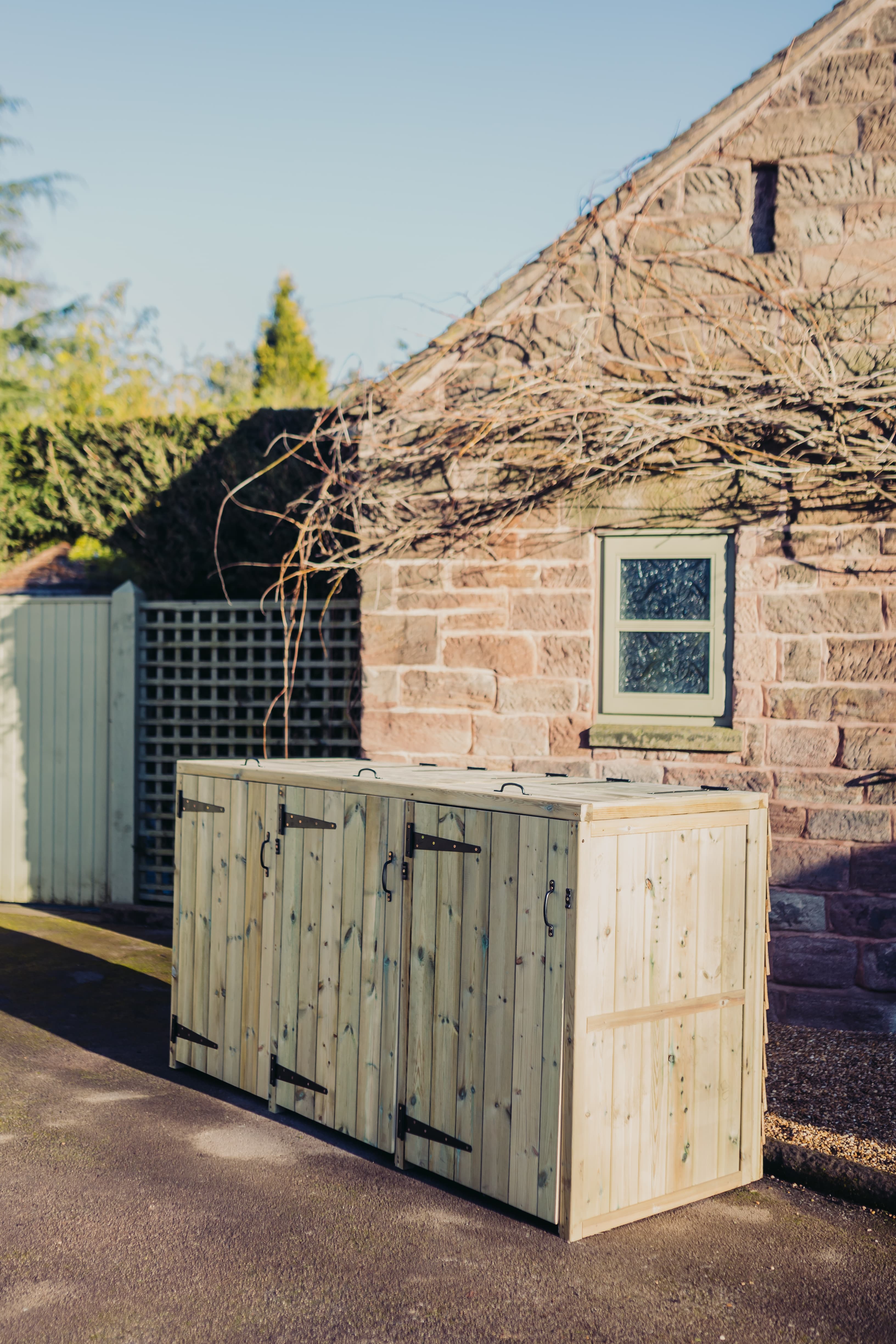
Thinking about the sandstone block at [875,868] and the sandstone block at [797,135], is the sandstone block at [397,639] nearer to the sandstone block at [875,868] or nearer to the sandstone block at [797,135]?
the sandstone block at [875,868]

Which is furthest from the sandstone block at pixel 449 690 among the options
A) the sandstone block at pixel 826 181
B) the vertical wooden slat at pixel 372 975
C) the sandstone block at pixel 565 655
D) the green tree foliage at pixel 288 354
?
the green tree foliage at pixel 288 354

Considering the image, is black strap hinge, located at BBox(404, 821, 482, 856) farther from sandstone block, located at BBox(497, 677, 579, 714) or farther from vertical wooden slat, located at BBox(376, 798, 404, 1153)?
sandstone block, located at BBox(497, 677, 579, 714)

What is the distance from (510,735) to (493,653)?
20.5 inches

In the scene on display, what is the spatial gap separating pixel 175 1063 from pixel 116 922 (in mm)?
3538

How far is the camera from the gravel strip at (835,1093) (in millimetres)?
4418

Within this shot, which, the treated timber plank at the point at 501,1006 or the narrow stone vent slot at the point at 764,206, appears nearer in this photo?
the treated timber plank at the point at 501,1006

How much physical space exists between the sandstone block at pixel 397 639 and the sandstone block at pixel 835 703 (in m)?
2.07

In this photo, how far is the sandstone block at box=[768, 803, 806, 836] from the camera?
6309mm

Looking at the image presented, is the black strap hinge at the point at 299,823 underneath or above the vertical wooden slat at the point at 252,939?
above

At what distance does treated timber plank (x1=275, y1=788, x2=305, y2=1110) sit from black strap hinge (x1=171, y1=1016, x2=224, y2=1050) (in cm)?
53

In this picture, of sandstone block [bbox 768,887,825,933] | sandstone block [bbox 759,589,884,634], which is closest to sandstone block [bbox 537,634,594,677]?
sandstone block [bbox 759,589,884,634]

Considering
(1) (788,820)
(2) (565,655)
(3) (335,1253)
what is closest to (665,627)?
(2) (565,655)

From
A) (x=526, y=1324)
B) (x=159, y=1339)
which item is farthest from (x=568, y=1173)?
(x=159, y=1339)

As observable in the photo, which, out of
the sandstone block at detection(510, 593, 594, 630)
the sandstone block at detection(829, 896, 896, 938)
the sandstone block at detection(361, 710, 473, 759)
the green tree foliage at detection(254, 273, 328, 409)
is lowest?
the sandstone block at detection(829, 896, 896, 938)
